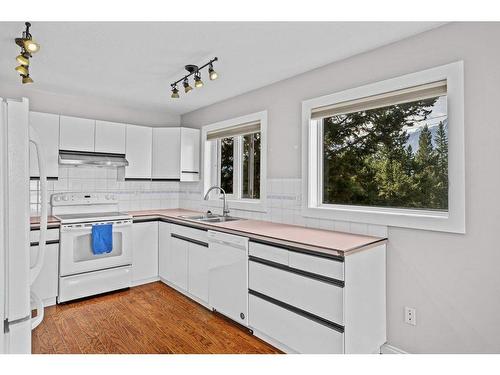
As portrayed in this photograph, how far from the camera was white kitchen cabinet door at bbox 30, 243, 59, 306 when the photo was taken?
3.12 metres

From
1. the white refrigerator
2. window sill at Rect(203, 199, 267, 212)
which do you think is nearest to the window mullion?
window sill at Rect(203, 199, 267, 212)

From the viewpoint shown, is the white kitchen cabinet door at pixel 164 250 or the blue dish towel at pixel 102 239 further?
the white kitchen cabinet door at pixel 164 250

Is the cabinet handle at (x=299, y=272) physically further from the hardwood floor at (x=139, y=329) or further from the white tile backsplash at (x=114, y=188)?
the white tile backsplash at (x=114, y=188)

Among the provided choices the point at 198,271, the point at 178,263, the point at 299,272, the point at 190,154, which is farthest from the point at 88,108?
the point at 299,272

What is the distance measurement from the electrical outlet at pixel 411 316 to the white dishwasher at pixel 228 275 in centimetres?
124

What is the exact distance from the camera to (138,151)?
164 inches

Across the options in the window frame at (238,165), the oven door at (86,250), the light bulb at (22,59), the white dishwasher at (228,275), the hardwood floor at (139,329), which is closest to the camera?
the light bulb at (22,59)

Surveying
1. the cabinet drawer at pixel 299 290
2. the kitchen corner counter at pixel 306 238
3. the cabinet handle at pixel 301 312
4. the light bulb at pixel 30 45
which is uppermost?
the light bulb at pixel 30 45

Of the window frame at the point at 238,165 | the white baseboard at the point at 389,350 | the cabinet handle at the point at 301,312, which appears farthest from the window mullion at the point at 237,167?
the white baseboard at the point at 389,350

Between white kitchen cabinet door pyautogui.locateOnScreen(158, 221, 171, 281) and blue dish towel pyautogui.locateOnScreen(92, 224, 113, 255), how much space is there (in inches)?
→ 24.8

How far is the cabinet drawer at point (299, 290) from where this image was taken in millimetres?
1932

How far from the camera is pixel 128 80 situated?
322 cm

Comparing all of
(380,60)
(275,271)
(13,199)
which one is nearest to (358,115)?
(380,60)

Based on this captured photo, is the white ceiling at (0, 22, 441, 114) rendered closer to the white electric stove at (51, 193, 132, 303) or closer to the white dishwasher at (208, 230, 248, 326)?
the white electric stove at (51, 193, 132, 303)
